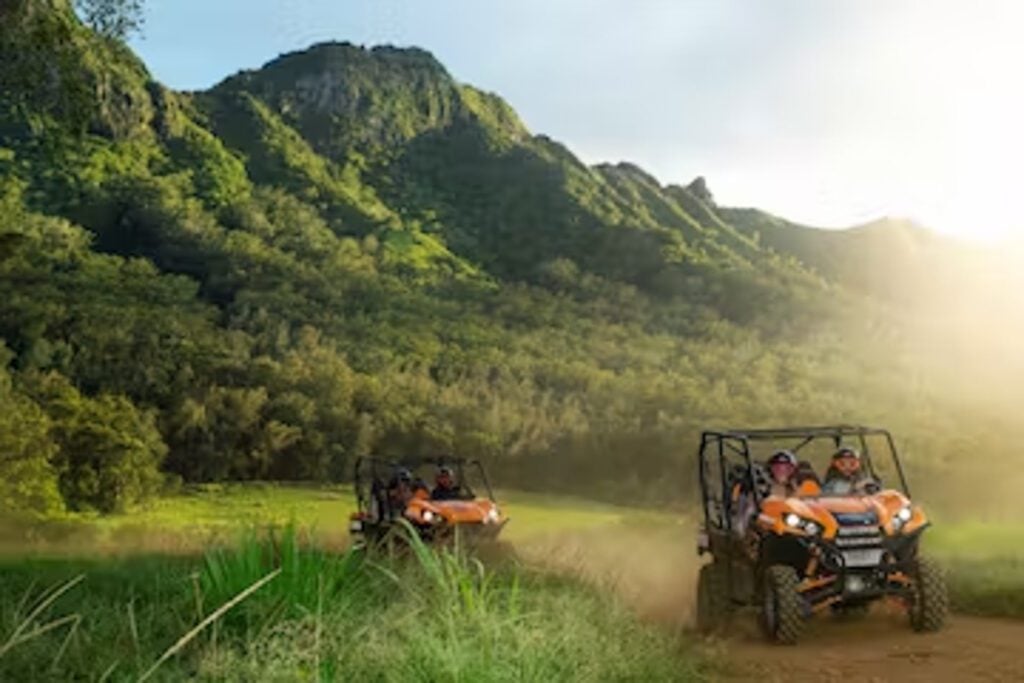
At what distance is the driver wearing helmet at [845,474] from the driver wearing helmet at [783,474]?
38 centimetres

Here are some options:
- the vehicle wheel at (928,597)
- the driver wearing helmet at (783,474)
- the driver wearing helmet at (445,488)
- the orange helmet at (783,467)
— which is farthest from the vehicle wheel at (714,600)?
the driver wearing helmet at (445,488)

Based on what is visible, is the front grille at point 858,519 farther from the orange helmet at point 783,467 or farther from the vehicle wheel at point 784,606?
the orange helmet at point 783,467

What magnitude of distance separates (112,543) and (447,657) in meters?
36.7

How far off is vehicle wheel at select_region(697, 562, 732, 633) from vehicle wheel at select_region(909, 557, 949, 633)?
7.13 ft

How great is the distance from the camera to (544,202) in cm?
16450

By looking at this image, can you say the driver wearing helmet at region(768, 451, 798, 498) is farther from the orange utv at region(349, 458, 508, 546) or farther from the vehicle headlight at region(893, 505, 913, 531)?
the orange utv at region(349, 458, 508, 546)

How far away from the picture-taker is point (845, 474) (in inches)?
494

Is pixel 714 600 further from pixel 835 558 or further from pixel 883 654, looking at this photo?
pixel 883 654

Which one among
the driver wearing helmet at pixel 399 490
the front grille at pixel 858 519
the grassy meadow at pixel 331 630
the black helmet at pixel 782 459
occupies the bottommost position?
the driver wearing helmet at pixel 399 490

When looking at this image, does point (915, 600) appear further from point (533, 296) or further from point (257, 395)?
point (533, 296)

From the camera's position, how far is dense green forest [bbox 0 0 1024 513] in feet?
210

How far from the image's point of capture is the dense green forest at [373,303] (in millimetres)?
64062

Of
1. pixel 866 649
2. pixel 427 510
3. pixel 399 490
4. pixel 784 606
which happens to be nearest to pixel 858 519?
pixel 784 606

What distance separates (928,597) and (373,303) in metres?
114
